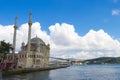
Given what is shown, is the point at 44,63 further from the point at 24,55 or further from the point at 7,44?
the point at 7,44

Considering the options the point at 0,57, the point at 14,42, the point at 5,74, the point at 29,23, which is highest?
the point at 29,23

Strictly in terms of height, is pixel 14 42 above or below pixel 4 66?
above

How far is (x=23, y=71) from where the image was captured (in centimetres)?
9694

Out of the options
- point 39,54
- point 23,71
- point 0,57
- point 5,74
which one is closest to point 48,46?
point 39,54

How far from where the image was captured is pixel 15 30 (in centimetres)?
12219

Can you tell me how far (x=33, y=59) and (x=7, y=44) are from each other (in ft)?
128

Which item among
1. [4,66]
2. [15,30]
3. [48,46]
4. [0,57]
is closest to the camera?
[4,66]

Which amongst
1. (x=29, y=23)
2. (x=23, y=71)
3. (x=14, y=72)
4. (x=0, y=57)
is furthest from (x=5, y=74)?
(x=29, y=23)

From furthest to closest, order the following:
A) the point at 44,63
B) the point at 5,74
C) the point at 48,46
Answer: the point at 48,46 → the point at 44,63 → the point at 5,74

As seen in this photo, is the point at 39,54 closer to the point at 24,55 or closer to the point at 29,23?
the point at 24,55

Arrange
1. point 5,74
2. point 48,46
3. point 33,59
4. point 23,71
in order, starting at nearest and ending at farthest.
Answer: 1. point 5,74
2. point 23,71
3. point 33,59
4. point 48,46

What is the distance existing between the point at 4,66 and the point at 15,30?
125 ft

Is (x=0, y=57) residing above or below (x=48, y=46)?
below

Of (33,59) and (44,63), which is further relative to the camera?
(44,63)
